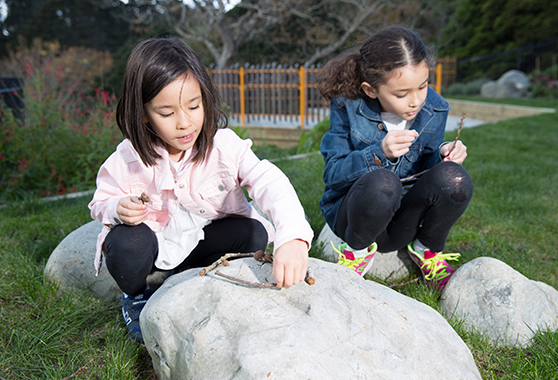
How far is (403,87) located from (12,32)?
1337 inches

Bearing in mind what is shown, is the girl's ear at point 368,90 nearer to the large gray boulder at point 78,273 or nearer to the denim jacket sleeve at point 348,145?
the denim jacket sleeve at point 348,145

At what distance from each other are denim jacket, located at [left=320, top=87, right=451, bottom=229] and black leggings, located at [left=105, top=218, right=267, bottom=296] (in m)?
0.48

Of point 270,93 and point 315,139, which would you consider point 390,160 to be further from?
point 270,93

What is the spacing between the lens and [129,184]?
6.26 feet

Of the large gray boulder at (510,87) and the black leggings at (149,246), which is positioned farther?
the large gray boulder at (510,87)

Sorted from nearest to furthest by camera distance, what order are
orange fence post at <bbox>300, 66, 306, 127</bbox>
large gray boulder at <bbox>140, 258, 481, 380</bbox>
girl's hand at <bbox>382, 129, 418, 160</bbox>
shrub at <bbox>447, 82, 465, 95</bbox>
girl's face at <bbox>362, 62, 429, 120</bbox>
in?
large gray boulder at <bbox>140, 258, 481, 380</bbox> < girl's hand at <bbox>382, 129, 418, 160</bbox> < girl's face at <bbox>362, 62, 429, 120</bbox> < orange fence post at <bbox>300, 66, 306, 127</bbox> < shrub at <bbox>447, 82, 465, 95</bbox>

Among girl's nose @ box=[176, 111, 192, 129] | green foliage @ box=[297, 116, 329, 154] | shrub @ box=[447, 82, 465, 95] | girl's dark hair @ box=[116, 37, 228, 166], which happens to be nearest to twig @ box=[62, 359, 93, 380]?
girl's dark hair @ box=[116, 37, 228, 166]

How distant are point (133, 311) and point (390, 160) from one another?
1.45 meters

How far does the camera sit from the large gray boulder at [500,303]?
176 cm

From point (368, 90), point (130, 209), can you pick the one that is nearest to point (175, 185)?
point (130, 209)

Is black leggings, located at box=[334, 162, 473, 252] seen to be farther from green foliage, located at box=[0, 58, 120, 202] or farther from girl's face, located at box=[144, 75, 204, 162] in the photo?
green foliage, located at box=[0, 58, 120, 202]

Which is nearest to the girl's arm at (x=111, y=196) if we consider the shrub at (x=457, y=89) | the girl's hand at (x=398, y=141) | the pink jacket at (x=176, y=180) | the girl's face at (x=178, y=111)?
the pink jacket at (x=176, y=180)

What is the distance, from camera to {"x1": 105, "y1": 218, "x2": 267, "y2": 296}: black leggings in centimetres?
182

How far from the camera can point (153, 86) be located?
165 centimetres
